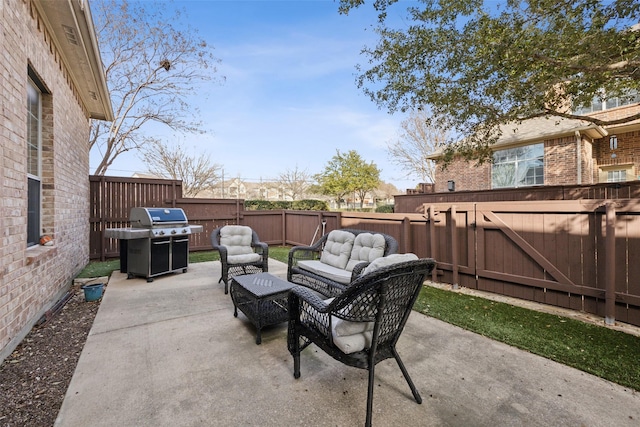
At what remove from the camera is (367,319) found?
1.79 meters

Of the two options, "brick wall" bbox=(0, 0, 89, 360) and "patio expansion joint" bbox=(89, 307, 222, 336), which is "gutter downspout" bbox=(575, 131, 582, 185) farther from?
"brick wall" bbox=(0, 0, 89, 360)

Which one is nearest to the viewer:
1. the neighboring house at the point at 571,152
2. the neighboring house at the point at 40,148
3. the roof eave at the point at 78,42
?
the neighboring house at the point at 40,148

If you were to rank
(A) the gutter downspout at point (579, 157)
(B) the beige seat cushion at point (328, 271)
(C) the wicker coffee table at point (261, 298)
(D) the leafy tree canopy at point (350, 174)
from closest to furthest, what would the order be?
(C) the wicker coffee table at point (261, 298) → (B) the beige seat cushion at point (328, 271) → (A) the gutter downspout at point (579, 157) → (D) the leafy tree canopy at point (350, 174)

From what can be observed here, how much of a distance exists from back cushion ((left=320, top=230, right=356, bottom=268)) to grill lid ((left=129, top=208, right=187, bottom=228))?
116 inches

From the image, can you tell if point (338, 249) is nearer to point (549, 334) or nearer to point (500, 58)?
point (549, 334)

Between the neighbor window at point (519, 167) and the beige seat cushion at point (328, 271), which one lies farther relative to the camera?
the neighbor window at point (519, 167)

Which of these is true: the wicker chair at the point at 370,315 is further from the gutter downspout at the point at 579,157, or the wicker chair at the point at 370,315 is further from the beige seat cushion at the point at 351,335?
the gutter downspout at the point at 579,157

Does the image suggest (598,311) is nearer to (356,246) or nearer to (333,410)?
(356,246)

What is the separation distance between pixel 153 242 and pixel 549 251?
6.13m

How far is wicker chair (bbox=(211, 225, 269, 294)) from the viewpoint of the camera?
4.64m

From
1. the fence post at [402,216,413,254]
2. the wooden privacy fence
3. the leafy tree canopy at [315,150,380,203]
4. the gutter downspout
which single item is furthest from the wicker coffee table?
the leafy tree canopy at [315,150,380,203]

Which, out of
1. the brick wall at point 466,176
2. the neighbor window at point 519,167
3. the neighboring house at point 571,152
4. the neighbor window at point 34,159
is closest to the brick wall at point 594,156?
the neighboring house at point 571,152

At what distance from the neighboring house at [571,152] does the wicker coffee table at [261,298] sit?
8.93 metres

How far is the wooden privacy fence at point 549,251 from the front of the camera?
3.24 meters
